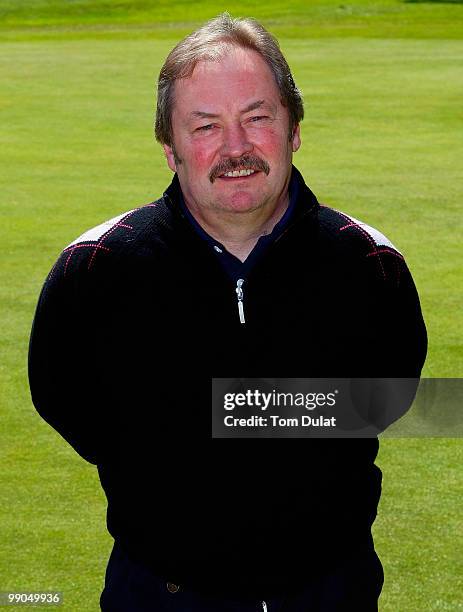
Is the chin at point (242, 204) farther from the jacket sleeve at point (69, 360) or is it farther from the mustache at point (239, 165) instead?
the jacket sleeve at point (69, 360)

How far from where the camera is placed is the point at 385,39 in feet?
88.5

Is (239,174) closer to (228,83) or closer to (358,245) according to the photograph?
(228,83)

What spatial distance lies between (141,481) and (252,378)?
36cm

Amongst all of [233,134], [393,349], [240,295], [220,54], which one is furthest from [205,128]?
[393,349]

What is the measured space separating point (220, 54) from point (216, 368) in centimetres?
76

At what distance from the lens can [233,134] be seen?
3.12m

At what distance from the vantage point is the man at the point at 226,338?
3.03 meters


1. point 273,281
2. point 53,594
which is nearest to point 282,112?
point 273,281

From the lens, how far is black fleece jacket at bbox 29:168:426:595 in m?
3.02

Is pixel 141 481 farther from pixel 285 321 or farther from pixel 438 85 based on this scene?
pixel 438 85

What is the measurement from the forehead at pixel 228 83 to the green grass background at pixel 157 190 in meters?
2.28

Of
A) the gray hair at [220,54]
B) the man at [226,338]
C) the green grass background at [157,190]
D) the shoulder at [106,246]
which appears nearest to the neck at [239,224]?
the man at [226,338]

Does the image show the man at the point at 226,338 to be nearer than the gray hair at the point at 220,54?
Yes

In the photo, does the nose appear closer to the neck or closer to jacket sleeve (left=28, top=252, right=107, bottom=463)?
the neck
